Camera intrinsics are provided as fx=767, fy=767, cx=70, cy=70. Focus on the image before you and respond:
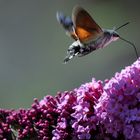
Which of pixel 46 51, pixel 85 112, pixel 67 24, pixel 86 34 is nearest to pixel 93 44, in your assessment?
pixel 86 34

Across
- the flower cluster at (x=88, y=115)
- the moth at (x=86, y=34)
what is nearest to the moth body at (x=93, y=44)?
the moth at (x=86, y=34)

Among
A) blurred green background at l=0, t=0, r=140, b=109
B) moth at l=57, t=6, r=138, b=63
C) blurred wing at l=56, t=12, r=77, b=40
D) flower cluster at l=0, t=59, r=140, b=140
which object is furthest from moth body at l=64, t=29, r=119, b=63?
blurred green background at l=0, t=0, r=140, b=109

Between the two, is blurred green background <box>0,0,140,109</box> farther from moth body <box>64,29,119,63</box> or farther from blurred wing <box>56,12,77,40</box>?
moth body <box>64,29,119,63</box>

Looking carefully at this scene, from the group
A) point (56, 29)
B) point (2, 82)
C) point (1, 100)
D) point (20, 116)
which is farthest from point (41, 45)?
point (20, 116)

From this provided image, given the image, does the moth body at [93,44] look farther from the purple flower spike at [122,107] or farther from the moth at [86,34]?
the purple flower spike at [122,107]

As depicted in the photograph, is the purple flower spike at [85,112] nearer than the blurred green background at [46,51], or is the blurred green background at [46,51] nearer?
the purple flower spike at [85,112]

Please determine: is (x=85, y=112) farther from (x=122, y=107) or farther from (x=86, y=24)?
(x=86, y=24)

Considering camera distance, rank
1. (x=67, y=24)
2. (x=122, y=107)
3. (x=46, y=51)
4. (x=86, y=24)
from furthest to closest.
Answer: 1. (x=46, y=51)
2. (x=67, y=24)
3. (x=86, y=24)
4. (x=122, y=107)

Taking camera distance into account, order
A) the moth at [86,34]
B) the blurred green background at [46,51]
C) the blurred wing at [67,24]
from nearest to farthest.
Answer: the moth at [86,34] → the blurred wing at [67,24] → the blurred green background at [46,51]
